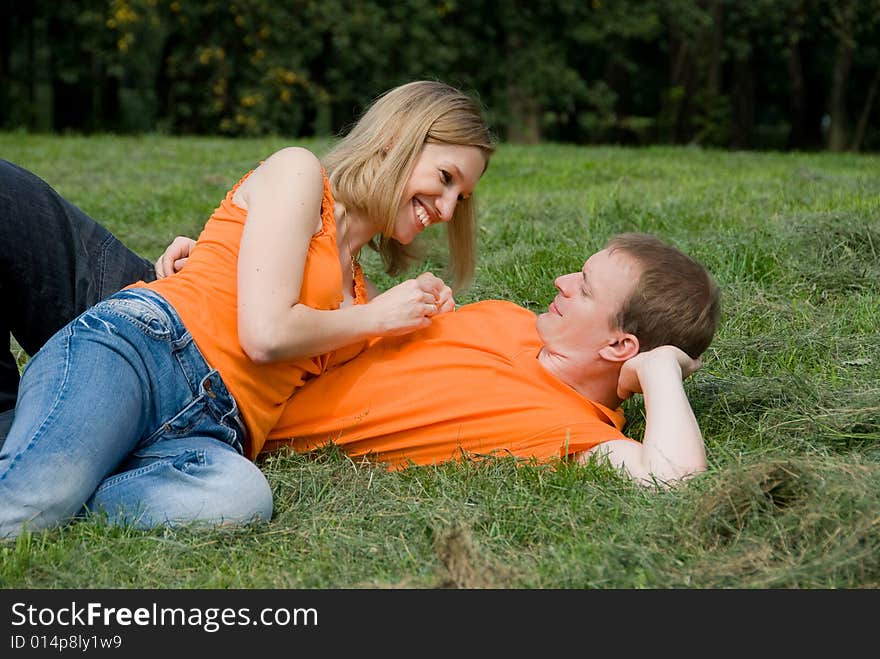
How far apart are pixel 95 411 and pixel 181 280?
19.2 inches

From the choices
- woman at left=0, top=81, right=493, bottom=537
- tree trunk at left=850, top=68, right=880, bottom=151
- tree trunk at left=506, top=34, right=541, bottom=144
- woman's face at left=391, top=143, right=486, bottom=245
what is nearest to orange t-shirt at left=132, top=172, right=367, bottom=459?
woman at left=0, top=81, right=493, bottom=537

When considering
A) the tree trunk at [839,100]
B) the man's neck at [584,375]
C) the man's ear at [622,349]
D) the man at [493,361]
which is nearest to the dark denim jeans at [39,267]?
the man at [493,361]

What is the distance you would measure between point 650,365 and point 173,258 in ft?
4.86

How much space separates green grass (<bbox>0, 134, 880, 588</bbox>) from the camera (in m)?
2.28

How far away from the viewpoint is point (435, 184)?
305 cm

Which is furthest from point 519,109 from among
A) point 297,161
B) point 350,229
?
point 297,161

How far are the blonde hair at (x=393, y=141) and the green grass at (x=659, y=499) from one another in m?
0.73

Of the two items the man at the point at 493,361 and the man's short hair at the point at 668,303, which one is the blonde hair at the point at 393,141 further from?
the man's short hair at the point at 668,303

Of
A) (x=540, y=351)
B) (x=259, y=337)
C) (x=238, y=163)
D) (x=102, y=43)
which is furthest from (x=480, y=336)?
(x=102, y=43)

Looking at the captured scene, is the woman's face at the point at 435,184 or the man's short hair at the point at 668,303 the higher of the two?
the woman's face at the point at 435,184

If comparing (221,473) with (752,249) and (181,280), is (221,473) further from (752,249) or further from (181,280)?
(752,249)

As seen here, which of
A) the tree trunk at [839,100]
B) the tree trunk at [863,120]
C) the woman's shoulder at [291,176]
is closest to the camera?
the woman's shoulder at [291,176]

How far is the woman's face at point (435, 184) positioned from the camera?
3.05 meters

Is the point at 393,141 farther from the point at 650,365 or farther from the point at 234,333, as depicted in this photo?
the point at 650,365
